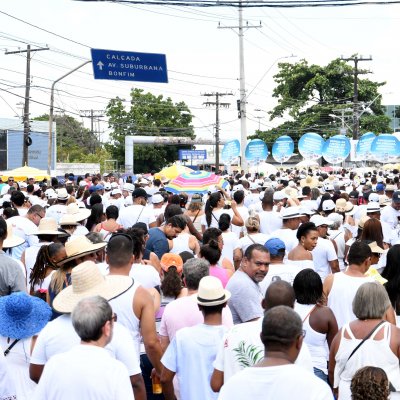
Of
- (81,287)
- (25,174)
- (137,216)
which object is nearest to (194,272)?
(81,287)

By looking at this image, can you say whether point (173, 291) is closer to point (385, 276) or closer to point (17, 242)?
point (385, 276)

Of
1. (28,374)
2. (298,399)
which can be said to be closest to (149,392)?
(28,374)

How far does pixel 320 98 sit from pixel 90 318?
6879 centimetres

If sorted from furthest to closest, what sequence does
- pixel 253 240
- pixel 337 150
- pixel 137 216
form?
pixel 337 150
pixel 137 216
pixel 253 240

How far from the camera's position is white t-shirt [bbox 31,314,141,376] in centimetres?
448

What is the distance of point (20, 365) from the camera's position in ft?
16.1

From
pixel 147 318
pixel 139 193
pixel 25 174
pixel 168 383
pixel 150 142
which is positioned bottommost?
pixel 168 383

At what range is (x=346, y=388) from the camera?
501 centimetres

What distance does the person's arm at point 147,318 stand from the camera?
5562mm

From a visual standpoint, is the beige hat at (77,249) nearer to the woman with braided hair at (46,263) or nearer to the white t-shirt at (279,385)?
the woman with braided hair at (46,263)

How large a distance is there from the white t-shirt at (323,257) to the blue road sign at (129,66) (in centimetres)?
1608

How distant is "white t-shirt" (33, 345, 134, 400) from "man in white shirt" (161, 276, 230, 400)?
1.23m

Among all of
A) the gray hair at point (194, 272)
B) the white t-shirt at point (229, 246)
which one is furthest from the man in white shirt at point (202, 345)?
the white t-shirt at point (229, 246)

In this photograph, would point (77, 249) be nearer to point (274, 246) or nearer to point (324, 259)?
point (274, 246)
